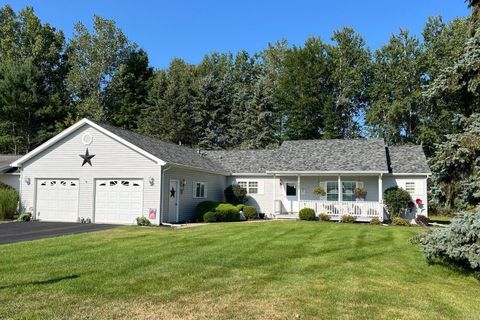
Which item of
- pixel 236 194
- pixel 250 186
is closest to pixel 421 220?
pixel 250 186

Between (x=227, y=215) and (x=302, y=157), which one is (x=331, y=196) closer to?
(x=302, y=157)

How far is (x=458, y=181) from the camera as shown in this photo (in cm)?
839

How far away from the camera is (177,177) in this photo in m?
20.6

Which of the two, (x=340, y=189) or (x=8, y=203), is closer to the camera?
(x=8, y=203)

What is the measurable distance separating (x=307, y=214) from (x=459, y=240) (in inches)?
579

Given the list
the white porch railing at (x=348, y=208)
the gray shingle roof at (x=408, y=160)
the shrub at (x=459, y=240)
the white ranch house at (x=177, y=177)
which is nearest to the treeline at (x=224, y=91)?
the gray shingle roof at (x=408, y=160)

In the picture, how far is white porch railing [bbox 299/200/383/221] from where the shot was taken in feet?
72.0

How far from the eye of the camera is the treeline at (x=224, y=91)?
38531mm

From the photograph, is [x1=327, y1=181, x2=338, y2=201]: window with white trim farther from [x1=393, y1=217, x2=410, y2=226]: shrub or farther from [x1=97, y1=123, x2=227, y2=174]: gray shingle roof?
[x1=97, y1=123, x2=227, y2=174]: gray shingle roof

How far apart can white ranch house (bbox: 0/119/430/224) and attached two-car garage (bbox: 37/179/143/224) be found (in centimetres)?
5

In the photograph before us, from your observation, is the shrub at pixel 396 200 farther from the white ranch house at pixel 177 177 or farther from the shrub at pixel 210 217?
the shrub at pixel 210 217

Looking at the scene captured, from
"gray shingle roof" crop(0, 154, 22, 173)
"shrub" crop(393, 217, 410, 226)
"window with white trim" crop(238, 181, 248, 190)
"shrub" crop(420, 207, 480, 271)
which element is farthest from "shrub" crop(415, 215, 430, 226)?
"gray shingle roof" crop(0, 154, 22, 173)

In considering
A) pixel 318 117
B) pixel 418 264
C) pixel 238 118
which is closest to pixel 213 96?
pixel 238 118

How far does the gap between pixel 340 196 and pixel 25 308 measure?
63.7ft
